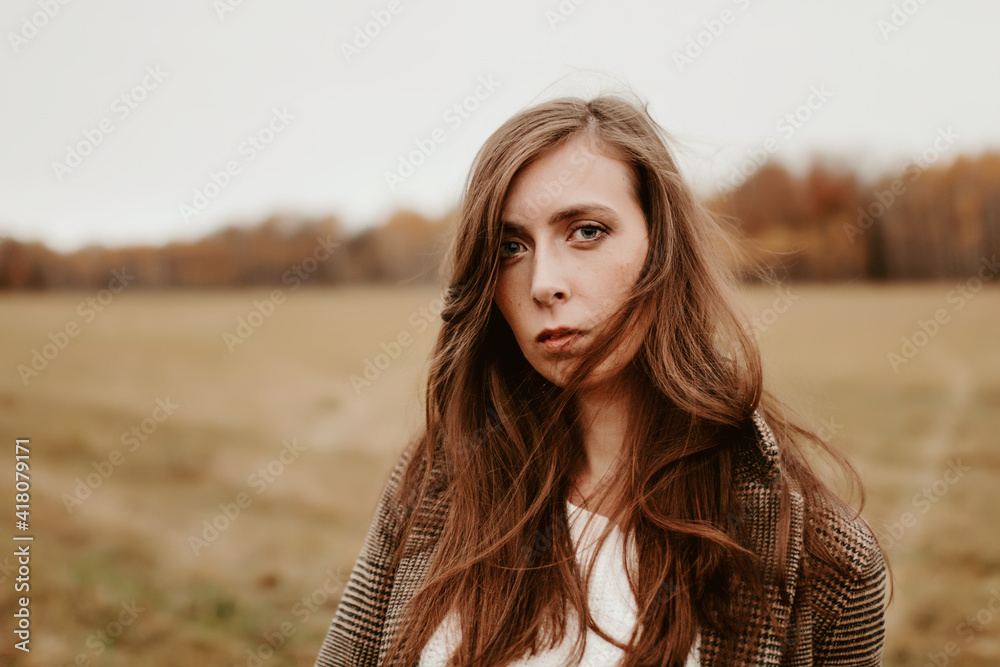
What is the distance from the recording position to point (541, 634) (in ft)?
4.03

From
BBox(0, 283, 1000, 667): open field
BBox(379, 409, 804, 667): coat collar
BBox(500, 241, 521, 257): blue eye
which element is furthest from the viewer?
BBox(0, 283, 1000, 667): open field

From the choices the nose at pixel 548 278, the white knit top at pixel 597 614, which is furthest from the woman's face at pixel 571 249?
the white knit top at pixel 597 614

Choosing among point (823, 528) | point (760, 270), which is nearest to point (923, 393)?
point (760, 270)

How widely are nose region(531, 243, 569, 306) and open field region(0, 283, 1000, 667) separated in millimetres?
512

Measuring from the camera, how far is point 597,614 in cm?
123

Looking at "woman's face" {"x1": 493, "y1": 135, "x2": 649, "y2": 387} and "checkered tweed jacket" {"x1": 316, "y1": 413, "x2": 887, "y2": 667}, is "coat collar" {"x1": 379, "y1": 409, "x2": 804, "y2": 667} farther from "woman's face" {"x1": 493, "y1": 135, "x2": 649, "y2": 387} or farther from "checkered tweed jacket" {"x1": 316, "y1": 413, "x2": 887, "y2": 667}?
"woman's face" {"x1": 493, "y1": 135, "x2": 649, "y2": 387}

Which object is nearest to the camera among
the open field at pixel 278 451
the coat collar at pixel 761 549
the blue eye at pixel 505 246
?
the coat collar at pixel 761 549

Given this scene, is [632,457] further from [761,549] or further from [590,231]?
[590,231]

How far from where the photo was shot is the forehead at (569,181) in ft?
4.07

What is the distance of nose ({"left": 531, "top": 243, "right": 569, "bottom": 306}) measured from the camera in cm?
121

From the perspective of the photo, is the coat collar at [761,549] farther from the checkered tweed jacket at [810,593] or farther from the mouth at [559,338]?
the mouth at [559,338]

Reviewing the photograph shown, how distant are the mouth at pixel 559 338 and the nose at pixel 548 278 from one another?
57 mm

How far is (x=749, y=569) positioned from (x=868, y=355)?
4.55 m

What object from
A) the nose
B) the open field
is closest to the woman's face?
the nose
